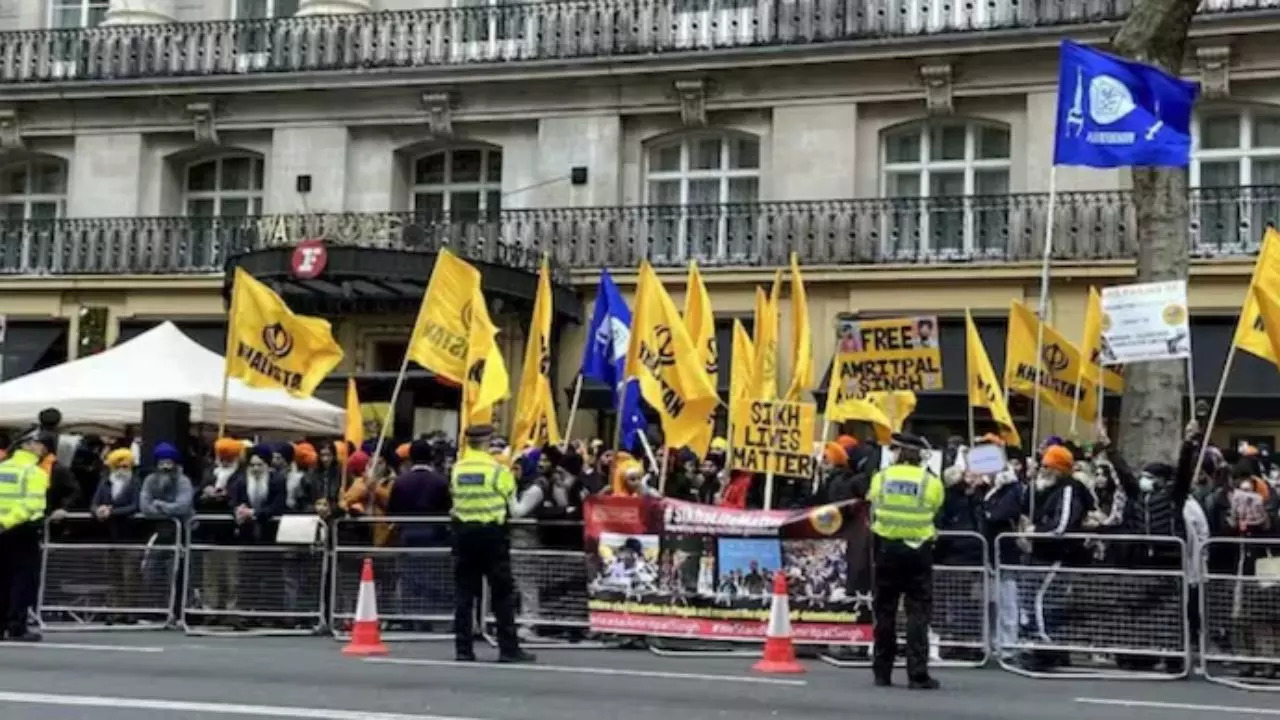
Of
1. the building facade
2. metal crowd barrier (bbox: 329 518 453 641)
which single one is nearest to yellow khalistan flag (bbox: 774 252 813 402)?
metal crowd barrier (bbox: 329 518 453 641)

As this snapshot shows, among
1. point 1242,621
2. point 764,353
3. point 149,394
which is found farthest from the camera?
point 149,394

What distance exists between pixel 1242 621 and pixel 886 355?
571 cm

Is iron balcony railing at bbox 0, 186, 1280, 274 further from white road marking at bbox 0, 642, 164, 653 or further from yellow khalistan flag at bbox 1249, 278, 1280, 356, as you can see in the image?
white road marking at bbox 0, 642, 164, 653

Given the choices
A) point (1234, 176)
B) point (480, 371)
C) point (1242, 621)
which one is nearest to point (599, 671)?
point (1242, 621)

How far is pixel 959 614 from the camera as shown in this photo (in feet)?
42.2

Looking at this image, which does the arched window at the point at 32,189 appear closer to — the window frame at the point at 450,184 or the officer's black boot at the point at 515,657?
the window frame at the point at 450,184

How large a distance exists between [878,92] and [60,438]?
40.6 ft

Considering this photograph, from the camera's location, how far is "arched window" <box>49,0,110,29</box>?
29.3 m

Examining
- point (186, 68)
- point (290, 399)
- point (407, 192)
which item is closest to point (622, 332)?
point (290, 399)

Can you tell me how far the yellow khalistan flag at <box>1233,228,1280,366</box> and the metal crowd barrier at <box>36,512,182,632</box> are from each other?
29.9 ft

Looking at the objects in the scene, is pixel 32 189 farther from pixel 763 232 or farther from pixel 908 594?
pixel 908 594

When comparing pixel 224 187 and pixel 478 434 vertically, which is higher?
pixel 224 187

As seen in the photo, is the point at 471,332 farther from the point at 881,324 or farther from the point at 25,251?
the point at 25,251

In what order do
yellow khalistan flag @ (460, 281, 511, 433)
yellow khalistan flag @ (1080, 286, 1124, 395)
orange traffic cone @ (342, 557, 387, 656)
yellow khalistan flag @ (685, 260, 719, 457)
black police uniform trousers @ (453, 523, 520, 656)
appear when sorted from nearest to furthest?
black police uniform trousers @ (453, 523, 520, 656), orange traffic cone @ (342, 557, 387, 656), yellow khalistan flag @ (460, 281, 511, 433), yellow khalistan flag @ (685, 260, 719, 457), yellow khalistan flag @ (1080, 286, 1124, 395)
